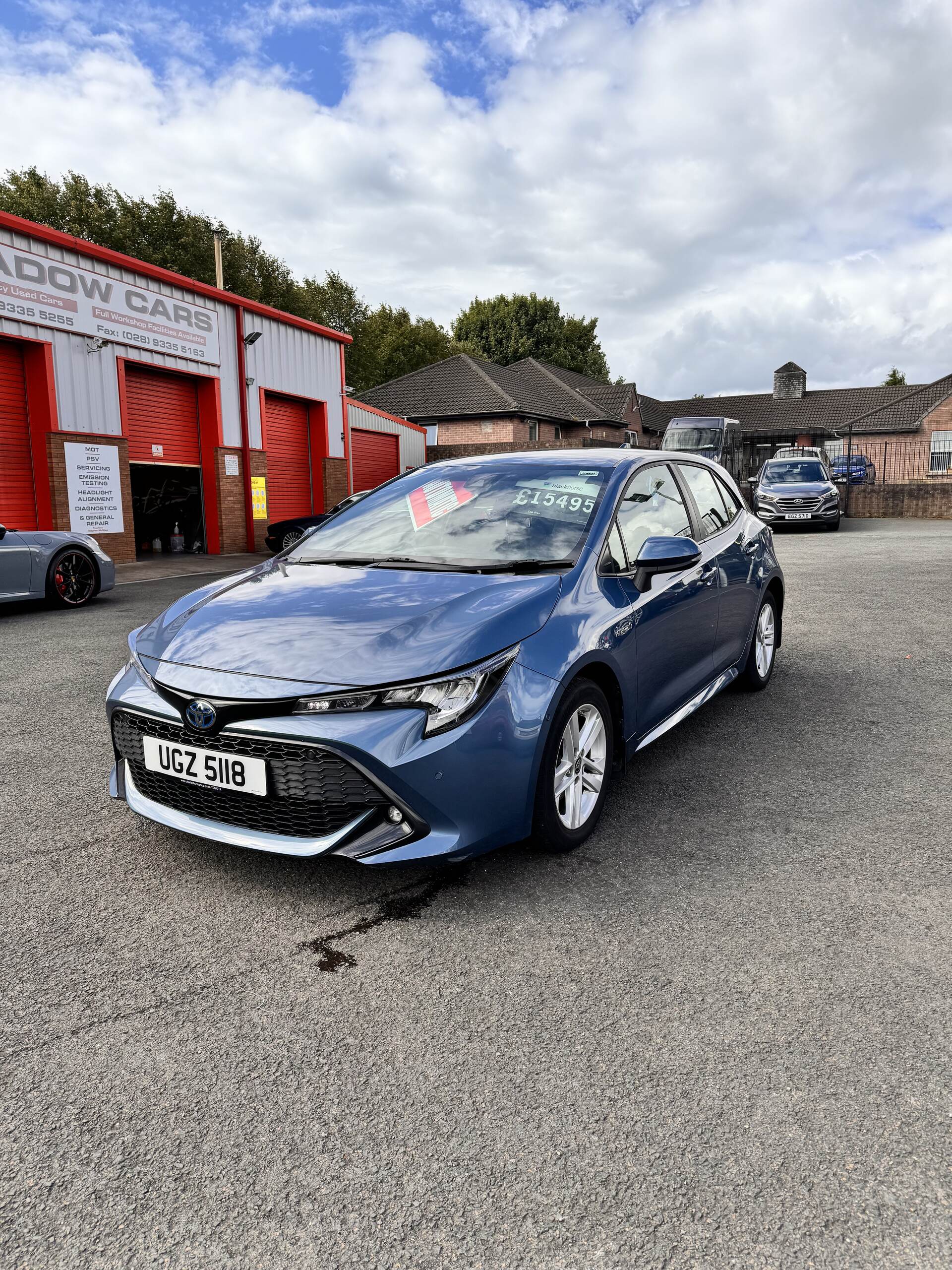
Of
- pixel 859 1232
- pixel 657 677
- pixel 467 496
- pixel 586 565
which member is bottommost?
pixel 859 1232

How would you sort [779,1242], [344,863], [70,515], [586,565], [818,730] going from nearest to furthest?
[779,1242] < [344,863] < [586,565] < [818,730] < [70,515]

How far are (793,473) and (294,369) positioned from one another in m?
13.0

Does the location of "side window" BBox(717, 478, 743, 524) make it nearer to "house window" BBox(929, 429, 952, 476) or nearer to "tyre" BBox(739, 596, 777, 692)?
"tyre" BBox(739, 596, 777, 692)

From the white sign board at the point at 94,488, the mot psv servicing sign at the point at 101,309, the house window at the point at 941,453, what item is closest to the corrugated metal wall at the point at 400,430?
the mot psv servicing sign at the point at 101,309

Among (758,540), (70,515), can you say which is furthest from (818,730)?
(70,515)

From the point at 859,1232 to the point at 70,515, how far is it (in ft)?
54.1

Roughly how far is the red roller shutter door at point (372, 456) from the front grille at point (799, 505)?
36.6ft

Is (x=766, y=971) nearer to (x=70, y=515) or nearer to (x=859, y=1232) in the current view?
(x=859, y=1232)

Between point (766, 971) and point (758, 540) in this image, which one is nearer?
point (766, 971)

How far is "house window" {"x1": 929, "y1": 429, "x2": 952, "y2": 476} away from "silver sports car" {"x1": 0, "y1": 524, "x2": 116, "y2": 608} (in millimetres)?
42630

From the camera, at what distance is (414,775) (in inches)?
107

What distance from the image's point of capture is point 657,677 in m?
3.95

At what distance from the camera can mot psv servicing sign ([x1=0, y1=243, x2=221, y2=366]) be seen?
1470cm

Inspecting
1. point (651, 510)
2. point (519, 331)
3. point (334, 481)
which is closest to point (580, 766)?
point (651, 510)
